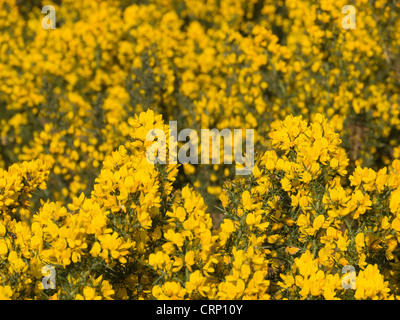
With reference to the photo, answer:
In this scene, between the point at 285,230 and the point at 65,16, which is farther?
the point at 65,16

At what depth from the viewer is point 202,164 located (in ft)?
15.9

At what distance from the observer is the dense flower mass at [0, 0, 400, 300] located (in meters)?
2.11

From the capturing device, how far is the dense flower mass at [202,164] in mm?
2113

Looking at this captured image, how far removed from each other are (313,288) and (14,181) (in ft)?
5.74

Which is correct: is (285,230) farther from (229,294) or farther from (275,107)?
(275,107)

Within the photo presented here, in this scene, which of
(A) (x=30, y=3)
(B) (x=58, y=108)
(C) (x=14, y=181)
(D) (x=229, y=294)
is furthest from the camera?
(A) (x=30, y=3)

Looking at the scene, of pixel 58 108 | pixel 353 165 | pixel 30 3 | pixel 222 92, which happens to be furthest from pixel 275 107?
pixel 30 3

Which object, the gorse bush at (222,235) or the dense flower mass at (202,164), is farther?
the dense flower mass at (202,164)

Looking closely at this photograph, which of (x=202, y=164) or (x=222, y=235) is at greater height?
(x=202, y=164)

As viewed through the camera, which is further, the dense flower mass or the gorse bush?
the dense flower mass

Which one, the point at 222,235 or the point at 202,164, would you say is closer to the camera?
the point at 222,235

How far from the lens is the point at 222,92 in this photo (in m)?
5.05

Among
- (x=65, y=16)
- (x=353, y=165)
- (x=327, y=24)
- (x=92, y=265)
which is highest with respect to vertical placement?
(x=65, y=16)
